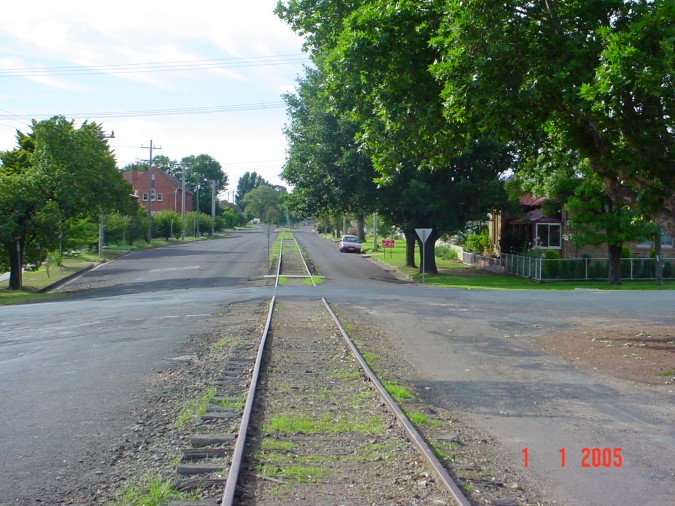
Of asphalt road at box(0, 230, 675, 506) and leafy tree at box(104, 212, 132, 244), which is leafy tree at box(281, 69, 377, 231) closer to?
asphalt road at box(0, 230, 675, 506)

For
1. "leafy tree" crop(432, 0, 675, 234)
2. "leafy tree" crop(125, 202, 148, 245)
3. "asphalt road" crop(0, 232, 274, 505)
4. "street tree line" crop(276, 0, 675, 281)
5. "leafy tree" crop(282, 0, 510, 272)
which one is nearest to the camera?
"asphalt road" crop(0, 232, 274, 505)

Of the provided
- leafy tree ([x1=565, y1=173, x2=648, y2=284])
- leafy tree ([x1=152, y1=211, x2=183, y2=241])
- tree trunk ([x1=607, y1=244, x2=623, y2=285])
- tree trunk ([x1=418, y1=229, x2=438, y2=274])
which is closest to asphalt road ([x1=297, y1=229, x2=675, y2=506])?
leafy tree ([x1=565, y1=173, x2=648, y2=284])

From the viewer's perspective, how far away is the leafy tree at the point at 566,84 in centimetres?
1157

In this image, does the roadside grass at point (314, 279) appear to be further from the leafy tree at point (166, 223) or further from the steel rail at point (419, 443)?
the leafy tree at point (166, 223)

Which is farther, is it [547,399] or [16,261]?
[16,261]

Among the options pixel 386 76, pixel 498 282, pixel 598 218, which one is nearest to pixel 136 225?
pixel 498 282

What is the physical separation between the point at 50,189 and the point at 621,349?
28.8 metres

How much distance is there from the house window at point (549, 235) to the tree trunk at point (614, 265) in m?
7.12

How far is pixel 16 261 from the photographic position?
1347 inches

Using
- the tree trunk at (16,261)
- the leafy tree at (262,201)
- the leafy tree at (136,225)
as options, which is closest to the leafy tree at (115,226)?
the leafy tree at (136,225)

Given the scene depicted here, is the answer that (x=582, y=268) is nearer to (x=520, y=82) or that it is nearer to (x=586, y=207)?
(x=586, y=207)

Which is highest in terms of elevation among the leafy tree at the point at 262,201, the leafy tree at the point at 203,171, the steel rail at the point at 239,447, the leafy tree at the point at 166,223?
the leafy tree at the point at 203,171

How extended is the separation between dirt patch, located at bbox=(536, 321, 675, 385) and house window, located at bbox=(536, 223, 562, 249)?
26045 mm

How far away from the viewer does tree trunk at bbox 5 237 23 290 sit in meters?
33.9
